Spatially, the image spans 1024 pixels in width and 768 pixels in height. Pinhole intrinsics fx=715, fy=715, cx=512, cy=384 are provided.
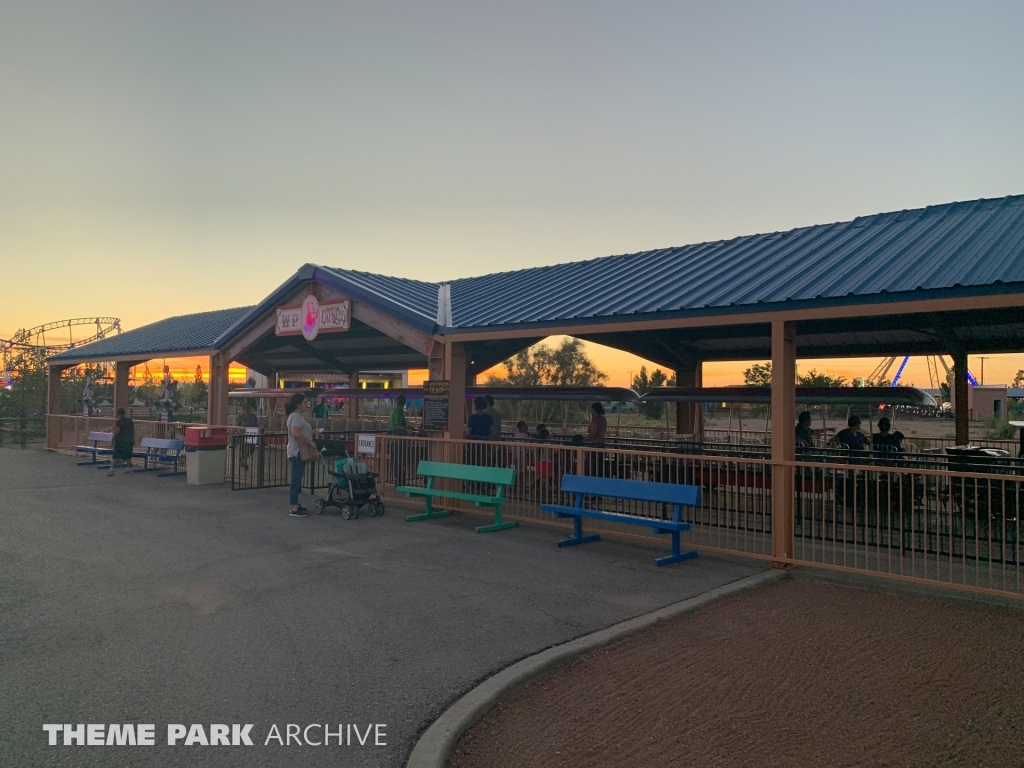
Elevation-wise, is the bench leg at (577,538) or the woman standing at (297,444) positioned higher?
the woman standing at (297,444)

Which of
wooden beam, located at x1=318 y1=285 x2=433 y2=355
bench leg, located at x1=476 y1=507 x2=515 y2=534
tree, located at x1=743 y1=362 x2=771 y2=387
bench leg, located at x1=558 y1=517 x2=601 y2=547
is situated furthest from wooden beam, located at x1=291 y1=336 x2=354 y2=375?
tree, located at x1=743 y1=362 x2=771 y2=387

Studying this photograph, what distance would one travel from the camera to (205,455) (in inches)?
584

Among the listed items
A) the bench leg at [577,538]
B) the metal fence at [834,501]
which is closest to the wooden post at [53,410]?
the metal fence at [834,501]

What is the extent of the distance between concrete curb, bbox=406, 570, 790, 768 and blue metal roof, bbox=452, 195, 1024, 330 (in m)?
3.76

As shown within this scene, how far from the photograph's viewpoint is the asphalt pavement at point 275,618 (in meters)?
4.13

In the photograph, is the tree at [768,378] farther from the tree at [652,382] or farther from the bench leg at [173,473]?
the bench leg at [173,473]

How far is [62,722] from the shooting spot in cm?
406

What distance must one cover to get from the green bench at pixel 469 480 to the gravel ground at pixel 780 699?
13.9 ft

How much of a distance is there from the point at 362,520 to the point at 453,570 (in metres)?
3.59

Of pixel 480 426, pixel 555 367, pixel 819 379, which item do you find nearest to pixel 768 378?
pixel 819 379

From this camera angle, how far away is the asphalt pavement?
413 centimetres

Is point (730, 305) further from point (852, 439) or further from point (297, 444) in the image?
point (297, 444)

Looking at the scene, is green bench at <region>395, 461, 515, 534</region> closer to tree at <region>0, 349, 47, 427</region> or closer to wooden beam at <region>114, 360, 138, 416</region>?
wooden beam at <region>114, 360, 138, 416</region>

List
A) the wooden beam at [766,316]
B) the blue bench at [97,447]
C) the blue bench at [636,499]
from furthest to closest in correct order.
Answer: the blue bench at [97,447] < the blue bench at [636,499] < the wooden beam at [766,316]
